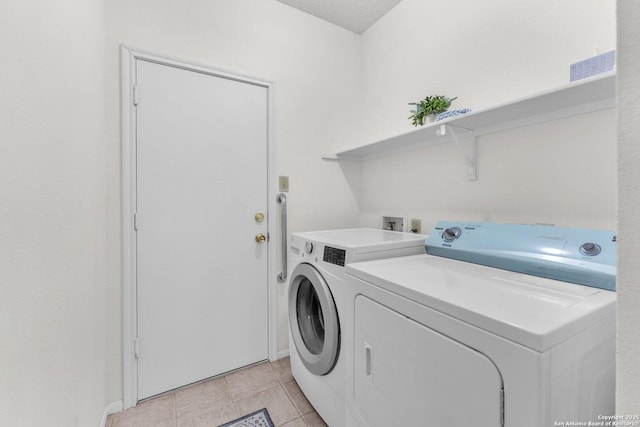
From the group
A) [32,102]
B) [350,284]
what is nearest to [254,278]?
[350,284]

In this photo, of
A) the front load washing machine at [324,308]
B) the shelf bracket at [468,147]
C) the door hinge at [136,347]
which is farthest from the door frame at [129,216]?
the shelf bracket at [468,147]

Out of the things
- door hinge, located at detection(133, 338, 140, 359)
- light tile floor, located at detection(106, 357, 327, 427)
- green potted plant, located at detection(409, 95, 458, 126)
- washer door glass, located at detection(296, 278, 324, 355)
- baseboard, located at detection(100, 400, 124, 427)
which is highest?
green potted plant, located at detection(409, 95, 458, 126)

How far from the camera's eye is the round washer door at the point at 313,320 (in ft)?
3.98

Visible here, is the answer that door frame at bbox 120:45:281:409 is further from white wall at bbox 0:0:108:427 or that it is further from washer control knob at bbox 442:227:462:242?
washer control knob at bbox 442:227:462:242

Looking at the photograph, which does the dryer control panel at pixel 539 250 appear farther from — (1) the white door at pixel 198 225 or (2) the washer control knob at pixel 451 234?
(1) the white door at pixel 198 225

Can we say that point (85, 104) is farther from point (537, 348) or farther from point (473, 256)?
point (473, 256)

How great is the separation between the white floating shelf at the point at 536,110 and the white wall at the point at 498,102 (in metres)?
0.04

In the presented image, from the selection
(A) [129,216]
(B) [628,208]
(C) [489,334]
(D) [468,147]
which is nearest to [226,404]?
(A) [129,216]

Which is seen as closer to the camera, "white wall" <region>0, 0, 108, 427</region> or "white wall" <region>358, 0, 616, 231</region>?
"white wall" <region>0, 0, 108, 427</region>

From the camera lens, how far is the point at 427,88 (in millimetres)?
1796

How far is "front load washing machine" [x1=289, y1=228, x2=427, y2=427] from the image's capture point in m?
1.19

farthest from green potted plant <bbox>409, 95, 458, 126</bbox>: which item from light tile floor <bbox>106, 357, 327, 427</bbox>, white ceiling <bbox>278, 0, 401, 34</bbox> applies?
light tile floor <bbox>106, 357, 327, 427</bbox>

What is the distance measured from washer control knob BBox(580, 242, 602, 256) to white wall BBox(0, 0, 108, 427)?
5.28ft

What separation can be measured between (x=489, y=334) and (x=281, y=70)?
→ 2079 millimetres
